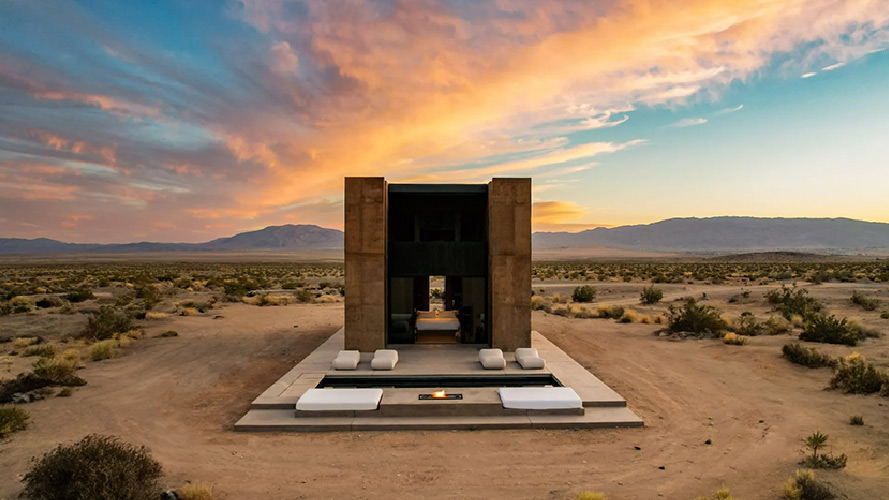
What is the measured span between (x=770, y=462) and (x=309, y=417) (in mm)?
8466

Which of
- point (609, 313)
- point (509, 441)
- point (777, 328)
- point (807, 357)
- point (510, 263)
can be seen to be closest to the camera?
point (509, 441)

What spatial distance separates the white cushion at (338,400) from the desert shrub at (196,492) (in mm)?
2722

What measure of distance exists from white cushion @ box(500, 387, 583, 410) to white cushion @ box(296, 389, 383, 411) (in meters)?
2.77

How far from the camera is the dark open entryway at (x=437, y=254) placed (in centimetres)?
1536

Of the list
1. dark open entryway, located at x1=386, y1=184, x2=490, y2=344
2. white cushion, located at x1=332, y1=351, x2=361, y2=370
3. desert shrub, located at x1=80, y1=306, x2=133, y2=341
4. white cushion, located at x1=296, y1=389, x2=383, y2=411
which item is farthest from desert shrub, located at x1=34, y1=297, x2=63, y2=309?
white cushion, located at x1=296, y1=389, x2=383, y2=411

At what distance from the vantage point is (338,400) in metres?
9.65

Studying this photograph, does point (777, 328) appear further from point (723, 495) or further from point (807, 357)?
point (723, 495)

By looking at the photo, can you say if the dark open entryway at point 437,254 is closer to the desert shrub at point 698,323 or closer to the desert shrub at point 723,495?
the desert shrub at point 698,323

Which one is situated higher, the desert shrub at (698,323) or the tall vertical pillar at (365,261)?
the tall vertical pillar at (365,261)

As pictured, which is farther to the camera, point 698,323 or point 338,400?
point 698,323

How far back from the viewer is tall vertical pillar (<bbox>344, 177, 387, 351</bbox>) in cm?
1422

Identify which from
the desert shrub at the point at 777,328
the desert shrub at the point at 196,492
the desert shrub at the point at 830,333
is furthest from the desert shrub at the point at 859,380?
the desert shrub at the point at 196,492

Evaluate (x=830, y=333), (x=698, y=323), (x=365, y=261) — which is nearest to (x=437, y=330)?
(x=365, y=261)

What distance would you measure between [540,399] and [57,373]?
12.5 m
